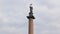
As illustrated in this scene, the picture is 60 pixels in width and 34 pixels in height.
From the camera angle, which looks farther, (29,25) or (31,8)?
(31,8)

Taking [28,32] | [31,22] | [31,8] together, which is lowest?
[28,32]

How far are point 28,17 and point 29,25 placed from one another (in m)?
1.59

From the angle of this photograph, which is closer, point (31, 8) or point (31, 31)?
point (31, 31)

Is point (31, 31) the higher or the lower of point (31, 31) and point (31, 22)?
the lower

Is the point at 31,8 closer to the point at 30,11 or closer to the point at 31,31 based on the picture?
the point at 30,11

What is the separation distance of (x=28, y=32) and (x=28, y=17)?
2994 mm

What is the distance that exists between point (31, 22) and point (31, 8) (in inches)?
128

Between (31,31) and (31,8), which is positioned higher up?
(31,8)

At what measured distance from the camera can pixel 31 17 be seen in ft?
68.4

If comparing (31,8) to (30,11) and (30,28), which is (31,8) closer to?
(30,11)

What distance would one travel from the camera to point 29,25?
2075 centimetres

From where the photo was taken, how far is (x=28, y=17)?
2072 centimetres

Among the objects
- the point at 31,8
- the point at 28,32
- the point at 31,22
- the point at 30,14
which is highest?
the point at 31,8

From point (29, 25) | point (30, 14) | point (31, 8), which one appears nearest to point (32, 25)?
point (29, 25)
